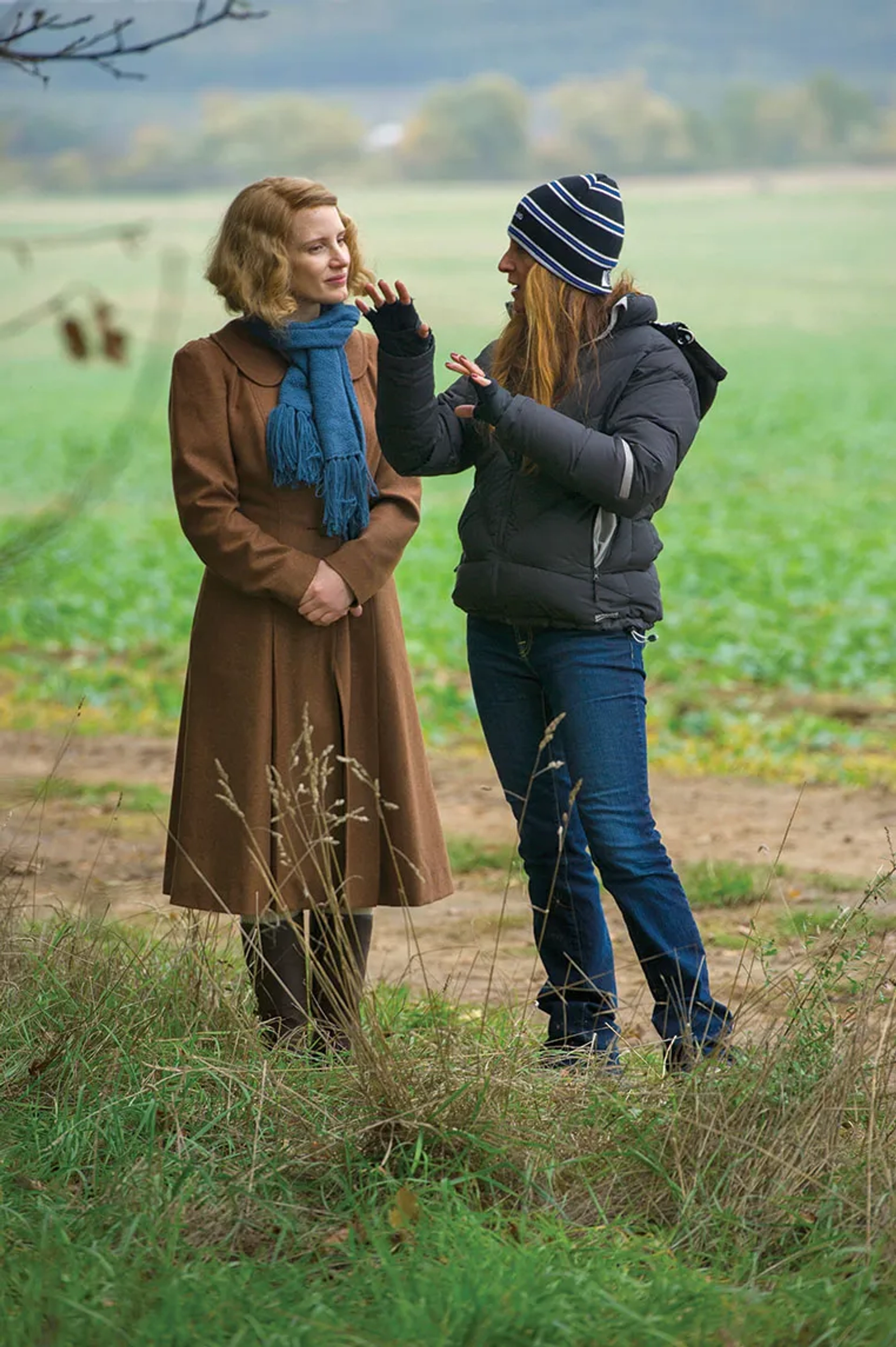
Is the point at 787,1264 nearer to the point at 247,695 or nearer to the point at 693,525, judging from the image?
the point at 247,695

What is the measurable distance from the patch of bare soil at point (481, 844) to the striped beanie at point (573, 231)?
157cm

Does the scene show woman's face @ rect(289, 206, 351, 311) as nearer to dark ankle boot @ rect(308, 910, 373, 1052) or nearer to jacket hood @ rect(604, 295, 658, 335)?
jacket hood @ rect(604, 295, 658, 335)

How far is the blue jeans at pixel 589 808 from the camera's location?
3.67 meters

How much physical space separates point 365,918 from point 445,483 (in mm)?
18363

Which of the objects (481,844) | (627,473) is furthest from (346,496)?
(481,844)

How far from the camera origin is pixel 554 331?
3.61m

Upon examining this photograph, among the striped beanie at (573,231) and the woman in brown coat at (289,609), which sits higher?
the striped beanie at (573,231)

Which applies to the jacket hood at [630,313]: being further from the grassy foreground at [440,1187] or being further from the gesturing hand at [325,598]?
the grassy foreground at [440,1187]

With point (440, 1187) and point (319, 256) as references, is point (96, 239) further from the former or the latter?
point (440, 1187)

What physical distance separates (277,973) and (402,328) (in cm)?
149

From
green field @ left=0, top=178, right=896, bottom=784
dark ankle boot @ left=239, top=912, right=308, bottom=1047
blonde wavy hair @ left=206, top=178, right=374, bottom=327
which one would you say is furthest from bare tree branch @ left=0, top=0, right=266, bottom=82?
dark ankle boot @ left=239, top=912, right=308, bottom=1047

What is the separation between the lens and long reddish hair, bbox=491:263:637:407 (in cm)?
359

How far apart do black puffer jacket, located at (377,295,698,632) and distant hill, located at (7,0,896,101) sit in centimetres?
8748

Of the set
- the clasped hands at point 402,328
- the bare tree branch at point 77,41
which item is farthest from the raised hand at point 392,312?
the bare tree branch at point 77,41
